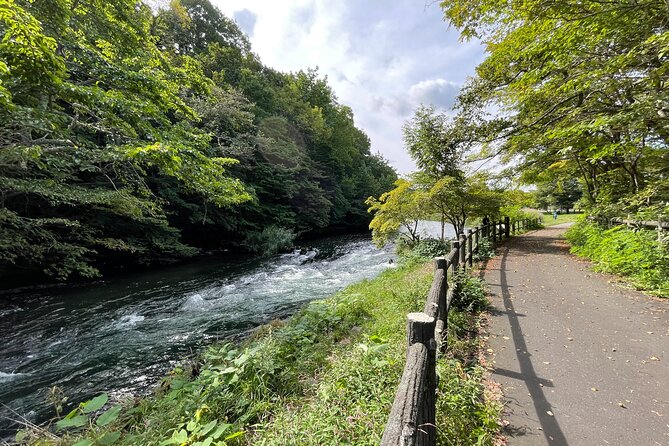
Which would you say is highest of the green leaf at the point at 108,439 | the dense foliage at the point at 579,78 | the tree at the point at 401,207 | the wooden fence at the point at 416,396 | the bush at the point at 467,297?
the dense foliage at the point at 579,78

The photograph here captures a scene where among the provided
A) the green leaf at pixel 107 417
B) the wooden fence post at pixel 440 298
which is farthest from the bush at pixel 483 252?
the green leaf at pixel 107 417

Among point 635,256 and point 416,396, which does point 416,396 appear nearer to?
point 416,396

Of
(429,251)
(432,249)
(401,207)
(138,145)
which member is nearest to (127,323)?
(138,145)

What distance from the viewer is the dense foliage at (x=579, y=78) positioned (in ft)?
15.6

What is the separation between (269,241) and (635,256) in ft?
57.0

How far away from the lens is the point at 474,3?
5.92 metres

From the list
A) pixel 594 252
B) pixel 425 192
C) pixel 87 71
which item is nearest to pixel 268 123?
pixel 425 192

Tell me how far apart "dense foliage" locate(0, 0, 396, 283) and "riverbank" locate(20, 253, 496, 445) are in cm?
354

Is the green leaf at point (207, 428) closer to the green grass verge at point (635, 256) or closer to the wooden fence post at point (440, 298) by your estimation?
the wooden fence post at point (440, 298)

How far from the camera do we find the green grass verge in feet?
18.7

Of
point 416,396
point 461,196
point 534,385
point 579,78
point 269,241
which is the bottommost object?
point 534,385

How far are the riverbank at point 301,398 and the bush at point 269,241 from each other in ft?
48.1

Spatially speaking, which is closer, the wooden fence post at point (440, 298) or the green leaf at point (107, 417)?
the green leaf at point (107, 417)

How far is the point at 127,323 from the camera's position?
291 inches
